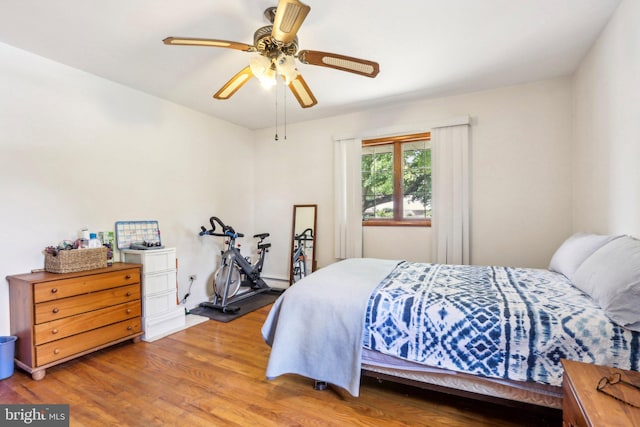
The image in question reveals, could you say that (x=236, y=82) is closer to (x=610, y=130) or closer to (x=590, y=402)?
(x=590, y=402)

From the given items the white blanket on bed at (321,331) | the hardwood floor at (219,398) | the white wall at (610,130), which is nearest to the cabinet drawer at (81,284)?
the hardwood floor at (219,398)

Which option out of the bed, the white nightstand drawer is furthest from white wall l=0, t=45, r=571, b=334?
the bed

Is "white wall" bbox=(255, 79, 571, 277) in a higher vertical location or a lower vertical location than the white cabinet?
higher

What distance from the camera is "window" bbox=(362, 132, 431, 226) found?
3.71m

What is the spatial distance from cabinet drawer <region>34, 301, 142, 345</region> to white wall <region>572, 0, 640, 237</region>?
3.87m

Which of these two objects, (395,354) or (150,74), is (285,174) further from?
(395,354)

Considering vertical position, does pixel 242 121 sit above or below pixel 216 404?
above

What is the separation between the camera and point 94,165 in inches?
112

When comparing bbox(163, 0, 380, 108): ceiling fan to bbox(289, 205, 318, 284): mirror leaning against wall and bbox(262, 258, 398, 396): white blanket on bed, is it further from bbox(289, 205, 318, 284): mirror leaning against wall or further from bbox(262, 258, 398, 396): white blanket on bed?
bbox(289, 205, 318, 284): mirror leaning against wall

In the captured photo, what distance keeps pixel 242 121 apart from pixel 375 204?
89.9 inches

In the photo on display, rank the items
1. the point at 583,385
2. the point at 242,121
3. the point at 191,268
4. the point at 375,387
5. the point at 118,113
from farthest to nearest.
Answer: the point at 242,121 < the point at 191,268 < the point at 118,113 < the point at 375,387 < the point at 583,385

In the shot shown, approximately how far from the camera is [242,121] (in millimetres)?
4359

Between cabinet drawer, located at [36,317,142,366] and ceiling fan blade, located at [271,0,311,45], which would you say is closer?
ceiling fan blade, located at [271,0,311,45]

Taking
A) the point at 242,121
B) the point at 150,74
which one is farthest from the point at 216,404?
the point at 242,121
